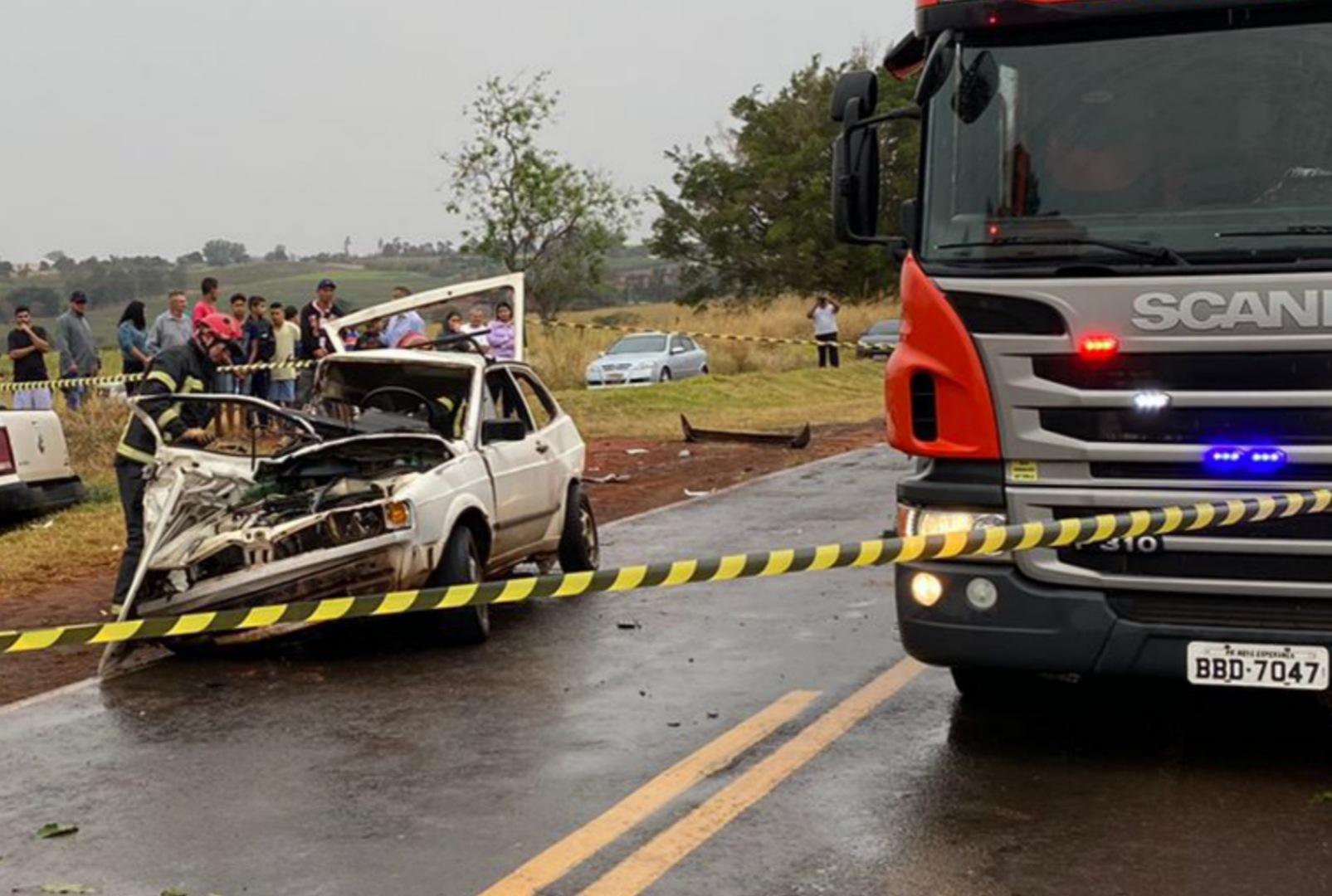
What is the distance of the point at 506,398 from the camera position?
34.7 feet

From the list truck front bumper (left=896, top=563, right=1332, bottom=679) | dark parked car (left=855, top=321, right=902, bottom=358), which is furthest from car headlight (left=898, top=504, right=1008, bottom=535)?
dark parked car (left=855, top=321, right=902, bottom=358)

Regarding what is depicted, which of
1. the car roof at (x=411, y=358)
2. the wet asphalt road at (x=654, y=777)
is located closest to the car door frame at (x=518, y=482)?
the car roof at (x=411, y=358)

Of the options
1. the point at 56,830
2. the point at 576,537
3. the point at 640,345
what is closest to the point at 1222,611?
the point at 56,830

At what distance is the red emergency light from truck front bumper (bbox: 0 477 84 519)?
889cm

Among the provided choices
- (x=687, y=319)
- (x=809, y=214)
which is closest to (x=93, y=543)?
(x=687, y=319)

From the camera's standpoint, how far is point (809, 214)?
5700cm

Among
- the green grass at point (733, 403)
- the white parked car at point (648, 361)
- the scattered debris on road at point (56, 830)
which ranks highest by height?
the scattered debris on road at point (56, 830)

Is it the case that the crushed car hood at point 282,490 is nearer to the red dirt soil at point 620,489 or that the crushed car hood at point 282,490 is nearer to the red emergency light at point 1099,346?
the red dirt soil at point 620,489

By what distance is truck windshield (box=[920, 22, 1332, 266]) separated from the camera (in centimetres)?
611

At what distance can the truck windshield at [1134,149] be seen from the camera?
241 inches

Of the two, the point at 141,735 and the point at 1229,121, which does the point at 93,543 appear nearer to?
the point at 141,735

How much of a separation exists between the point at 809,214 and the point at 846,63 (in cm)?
653

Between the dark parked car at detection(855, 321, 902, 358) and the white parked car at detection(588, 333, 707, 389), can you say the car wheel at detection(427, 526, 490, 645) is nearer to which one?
the white parked car at detection(588, 333, 707, 389)

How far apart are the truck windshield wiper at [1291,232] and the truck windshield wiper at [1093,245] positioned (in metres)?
0.21
